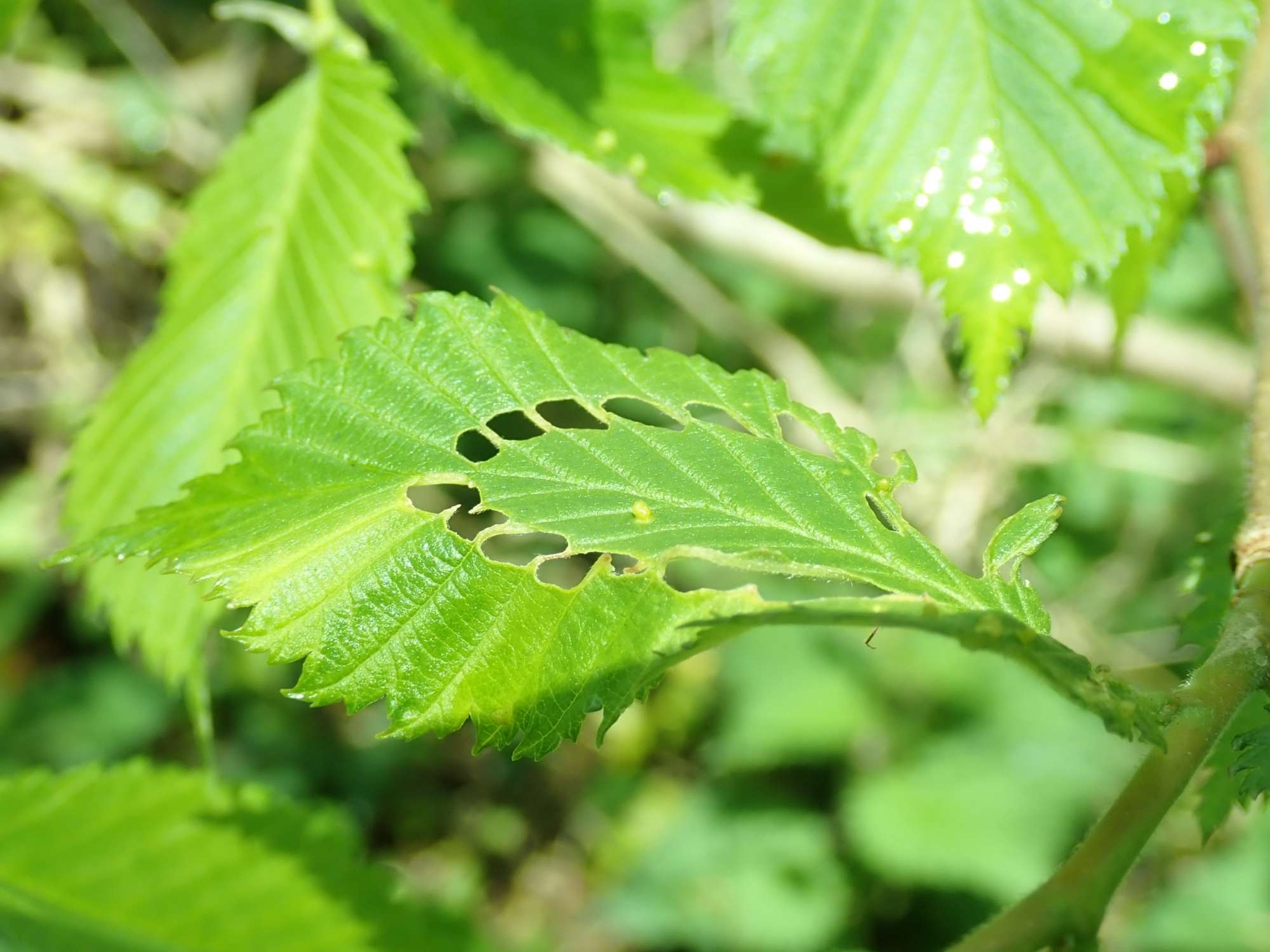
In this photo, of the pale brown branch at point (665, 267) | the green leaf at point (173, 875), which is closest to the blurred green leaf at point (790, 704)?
the pale brown branch at point (665, 267)

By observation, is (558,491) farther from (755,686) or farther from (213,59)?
(213,59)

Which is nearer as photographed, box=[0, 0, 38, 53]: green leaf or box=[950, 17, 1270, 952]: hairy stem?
box=[950, 17, 1270, 952]: hairy stem

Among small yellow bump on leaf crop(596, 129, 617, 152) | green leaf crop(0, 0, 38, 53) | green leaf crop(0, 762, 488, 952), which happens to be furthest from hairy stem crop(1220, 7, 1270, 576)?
green leaf crop(0, 0, 38, 53)

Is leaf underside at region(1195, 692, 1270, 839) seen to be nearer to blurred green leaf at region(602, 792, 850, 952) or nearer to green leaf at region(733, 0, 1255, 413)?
green leaf at region(733, 0, 1255, 413)

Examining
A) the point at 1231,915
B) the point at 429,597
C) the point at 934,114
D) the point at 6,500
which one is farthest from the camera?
the point at 6,500

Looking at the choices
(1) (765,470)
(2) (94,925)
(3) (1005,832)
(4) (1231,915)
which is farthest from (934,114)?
(4) (1231,915)
